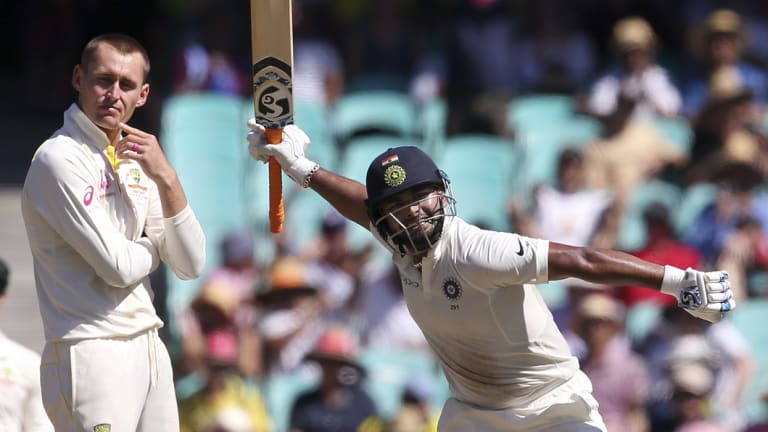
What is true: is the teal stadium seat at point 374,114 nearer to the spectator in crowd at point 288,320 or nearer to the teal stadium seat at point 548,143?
the teal stadium seat at point 548,143

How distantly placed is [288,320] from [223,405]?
0.77m

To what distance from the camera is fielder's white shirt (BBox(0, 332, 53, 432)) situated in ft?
17.1

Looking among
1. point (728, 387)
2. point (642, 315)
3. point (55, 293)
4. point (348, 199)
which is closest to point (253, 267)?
point (642, 315)

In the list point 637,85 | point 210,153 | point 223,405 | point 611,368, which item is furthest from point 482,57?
point 223,405

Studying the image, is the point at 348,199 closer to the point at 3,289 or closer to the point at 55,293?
the point at 55,293

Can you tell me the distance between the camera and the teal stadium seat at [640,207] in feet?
29.7

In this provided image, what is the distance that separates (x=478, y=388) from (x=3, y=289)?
6.80ft

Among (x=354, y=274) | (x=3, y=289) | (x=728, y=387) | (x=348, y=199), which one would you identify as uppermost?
(x=348, y=199)

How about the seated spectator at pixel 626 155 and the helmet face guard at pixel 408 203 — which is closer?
the helmet face guard at pixel 408 203

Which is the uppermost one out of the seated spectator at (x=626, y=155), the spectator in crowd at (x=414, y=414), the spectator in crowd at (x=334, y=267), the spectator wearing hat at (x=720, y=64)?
the spectator wearing hat at (x=720, y=64)

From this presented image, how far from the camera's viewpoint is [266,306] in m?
8.66

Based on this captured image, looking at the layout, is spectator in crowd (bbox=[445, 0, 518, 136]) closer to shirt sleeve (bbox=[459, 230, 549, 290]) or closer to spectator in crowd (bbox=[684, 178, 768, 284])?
spectator in crowd (bbox=[684, 178, 768, 284])

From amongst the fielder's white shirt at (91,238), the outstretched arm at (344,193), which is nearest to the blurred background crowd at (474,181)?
the outstretched arm at (344,193)

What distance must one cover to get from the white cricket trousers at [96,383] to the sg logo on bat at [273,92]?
97cm
